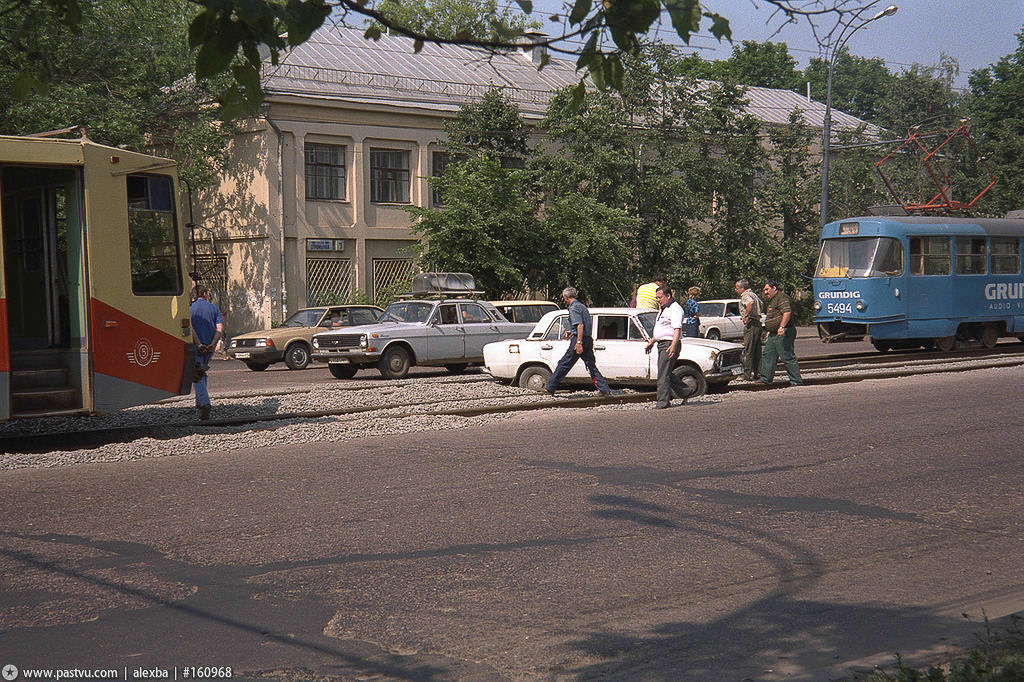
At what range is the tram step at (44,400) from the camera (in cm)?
1130

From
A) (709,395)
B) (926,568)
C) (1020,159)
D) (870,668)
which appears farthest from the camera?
(1020,159)

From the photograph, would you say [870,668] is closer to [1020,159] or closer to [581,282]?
[581,282]

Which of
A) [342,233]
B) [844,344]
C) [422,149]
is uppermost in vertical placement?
[422,149]

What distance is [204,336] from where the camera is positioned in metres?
14.1

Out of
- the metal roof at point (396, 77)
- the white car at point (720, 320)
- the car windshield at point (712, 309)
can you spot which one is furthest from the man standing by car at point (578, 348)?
the metal roof at point (396, 77)

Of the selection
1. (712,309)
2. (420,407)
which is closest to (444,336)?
(420,407)

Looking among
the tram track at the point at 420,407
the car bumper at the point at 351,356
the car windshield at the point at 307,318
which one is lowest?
the tram track at the point at 420,407

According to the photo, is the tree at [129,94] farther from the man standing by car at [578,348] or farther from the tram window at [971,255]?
the tram window at [971,255]

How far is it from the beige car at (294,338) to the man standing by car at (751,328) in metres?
9.26

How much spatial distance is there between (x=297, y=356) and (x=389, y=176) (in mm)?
Result: 14768

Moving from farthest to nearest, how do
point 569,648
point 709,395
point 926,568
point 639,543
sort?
1. point 709,395
2. point 639,543
3. point 926,568
4. point 569,648

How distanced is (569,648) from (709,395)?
38.8 ft

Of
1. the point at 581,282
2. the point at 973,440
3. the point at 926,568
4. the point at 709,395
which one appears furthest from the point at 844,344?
the point at 926,568

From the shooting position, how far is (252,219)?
117 feet
